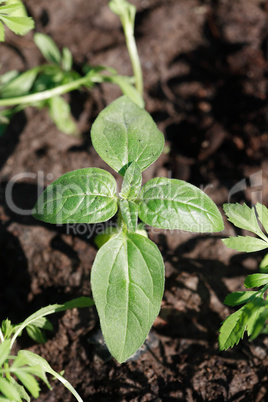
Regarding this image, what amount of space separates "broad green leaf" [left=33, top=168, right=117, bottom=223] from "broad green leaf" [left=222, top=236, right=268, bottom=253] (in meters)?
0.49

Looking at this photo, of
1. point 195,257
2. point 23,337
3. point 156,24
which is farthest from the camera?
point 156,24

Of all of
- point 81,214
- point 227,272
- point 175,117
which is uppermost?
point 81,214

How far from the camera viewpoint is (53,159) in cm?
242

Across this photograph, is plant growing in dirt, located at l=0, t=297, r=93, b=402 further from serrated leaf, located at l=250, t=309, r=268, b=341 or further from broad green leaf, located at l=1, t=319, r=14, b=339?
serrated leaf, located at l=250, t=309, r=268, b=341

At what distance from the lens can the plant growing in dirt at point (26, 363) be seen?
1.21m

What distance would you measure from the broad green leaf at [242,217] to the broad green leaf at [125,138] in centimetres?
39

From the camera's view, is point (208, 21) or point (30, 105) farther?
point (208, 21)

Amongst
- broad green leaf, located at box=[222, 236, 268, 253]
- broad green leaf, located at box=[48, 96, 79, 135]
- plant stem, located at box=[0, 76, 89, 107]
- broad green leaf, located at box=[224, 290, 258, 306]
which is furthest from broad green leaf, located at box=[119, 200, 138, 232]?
broad green leaf, located at box=[48, 96, 79, 135]

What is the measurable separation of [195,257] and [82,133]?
3.77 ft

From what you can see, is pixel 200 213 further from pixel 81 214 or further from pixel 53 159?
pixel 53 159

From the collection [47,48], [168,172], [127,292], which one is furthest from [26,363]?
[47,48]

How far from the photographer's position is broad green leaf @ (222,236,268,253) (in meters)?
1.52

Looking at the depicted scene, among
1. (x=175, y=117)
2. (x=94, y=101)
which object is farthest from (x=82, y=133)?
(x=175, y=117)

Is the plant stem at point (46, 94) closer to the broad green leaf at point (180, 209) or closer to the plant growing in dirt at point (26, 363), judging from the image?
the broad green leaf at point (180, 209)
